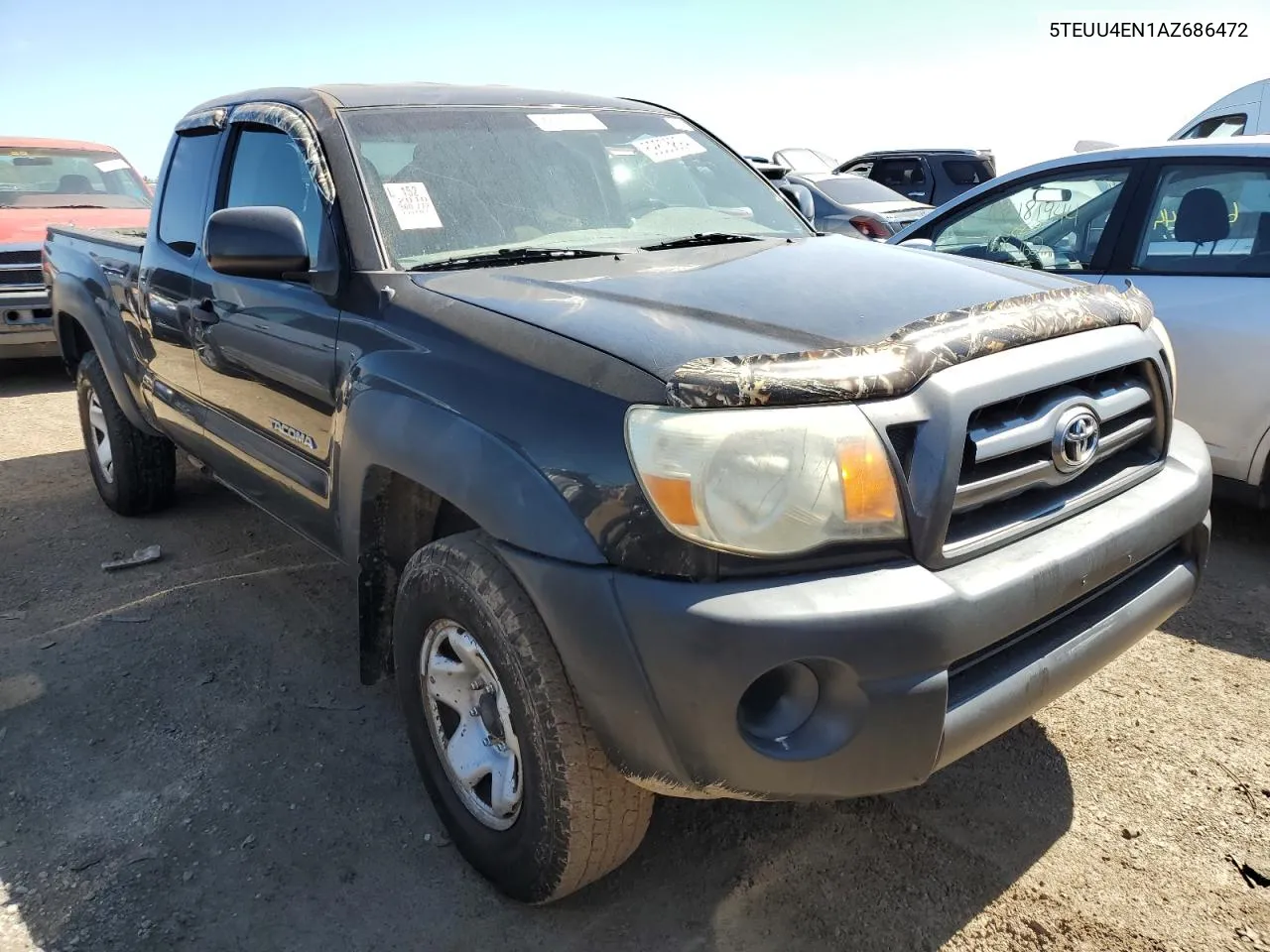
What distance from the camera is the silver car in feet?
12.0

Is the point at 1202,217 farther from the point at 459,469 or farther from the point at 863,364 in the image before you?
the point at 459,469

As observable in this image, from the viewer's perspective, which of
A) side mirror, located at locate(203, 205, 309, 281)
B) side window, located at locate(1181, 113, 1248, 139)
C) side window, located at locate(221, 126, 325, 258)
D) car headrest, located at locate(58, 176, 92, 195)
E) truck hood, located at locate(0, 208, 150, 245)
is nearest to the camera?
side mirror, located at locate(203, 205, 309, 281)

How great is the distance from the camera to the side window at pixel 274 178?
2846mm

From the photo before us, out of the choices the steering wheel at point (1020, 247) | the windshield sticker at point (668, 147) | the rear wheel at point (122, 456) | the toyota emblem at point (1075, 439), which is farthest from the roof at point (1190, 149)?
the rear wheel at point (122, 456)

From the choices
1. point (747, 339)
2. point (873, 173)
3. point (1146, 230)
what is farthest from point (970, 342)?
point (873, 173)

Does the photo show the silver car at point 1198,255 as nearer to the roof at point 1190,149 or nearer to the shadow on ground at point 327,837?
the roof at point 1190,149

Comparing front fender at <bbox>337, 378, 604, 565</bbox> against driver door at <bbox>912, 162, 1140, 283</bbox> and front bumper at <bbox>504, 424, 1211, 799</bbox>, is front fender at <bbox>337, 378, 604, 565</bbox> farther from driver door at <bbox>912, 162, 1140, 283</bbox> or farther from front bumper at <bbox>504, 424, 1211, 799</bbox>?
driver door at <bbox>912, 162, 1140, 283</bbox>

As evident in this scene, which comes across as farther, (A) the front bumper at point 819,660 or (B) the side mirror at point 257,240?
(B) the side mirror at point 257,240

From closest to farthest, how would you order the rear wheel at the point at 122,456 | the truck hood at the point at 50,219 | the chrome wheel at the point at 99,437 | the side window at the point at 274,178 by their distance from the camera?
1. the side window at the point at 274,178
2. the rear wheel at the point at 122,456
3. the chrome wheel at the point at 99,437
4. the truck hood at the point at 50,219

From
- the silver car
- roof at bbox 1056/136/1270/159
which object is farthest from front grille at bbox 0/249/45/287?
roof at bbox 1056/136/1270/159

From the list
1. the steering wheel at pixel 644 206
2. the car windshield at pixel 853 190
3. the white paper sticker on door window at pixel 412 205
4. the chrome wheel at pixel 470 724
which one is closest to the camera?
the chrome wheel at pixel 470 724

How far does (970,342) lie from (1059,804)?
4.32 ft

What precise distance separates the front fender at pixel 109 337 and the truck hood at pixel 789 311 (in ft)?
8.06

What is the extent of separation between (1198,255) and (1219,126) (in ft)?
31.2
